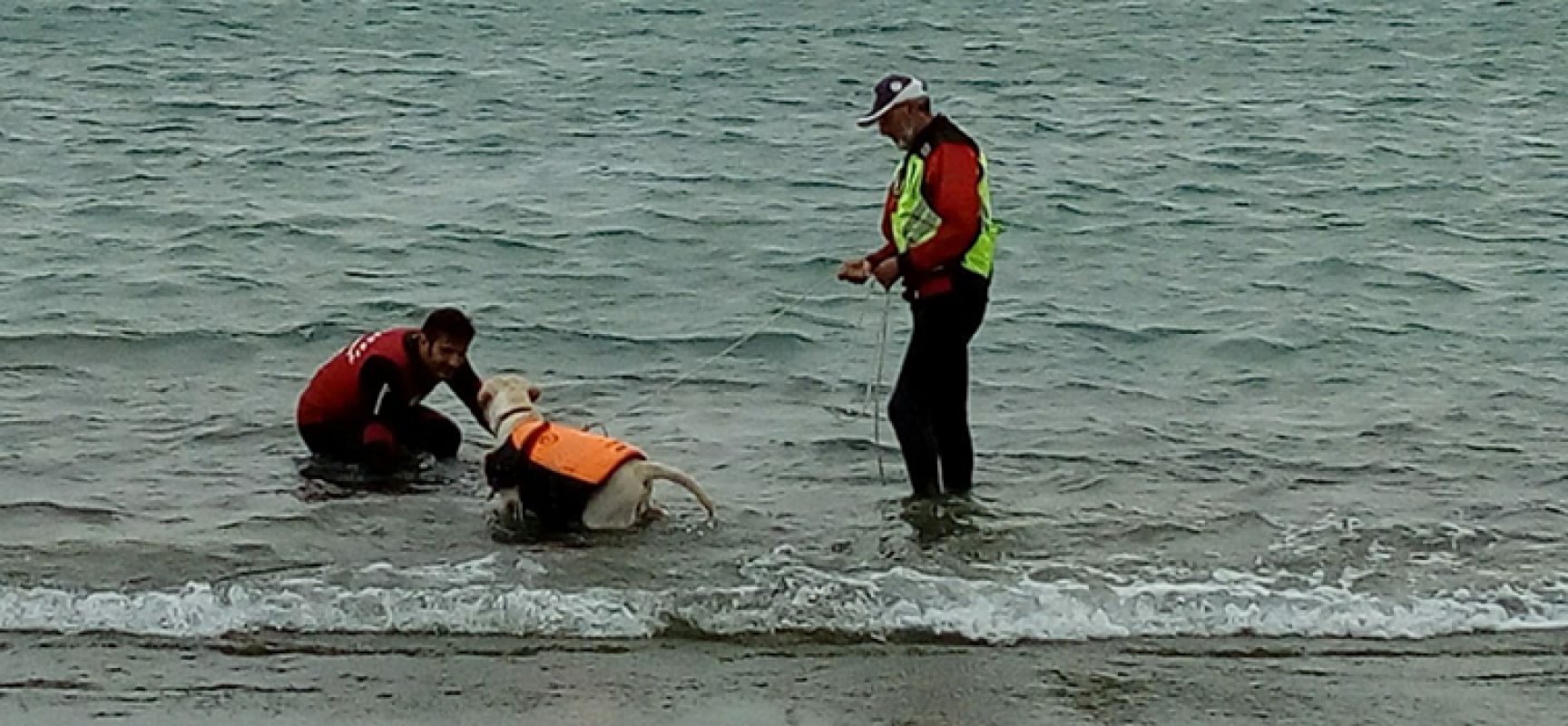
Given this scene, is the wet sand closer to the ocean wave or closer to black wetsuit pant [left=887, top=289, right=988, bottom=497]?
the ocean wave

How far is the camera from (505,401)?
9312 mm

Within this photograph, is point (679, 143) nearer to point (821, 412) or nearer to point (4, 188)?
point (4, 188)

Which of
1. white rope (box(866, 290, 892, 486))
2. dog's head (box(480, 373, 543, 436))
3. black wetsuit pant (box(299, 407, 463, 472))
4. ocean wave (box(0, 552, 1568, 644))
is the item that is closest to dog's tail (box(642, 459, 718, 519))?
dog's head (box(480, 373, 543, 436))

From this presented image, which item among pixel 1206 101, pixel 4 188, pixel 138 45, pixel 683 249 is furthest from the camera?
pixel 138 45

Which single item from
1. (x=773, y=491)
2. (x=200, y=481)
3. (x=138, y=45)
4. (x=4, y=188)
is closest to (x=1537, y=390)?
(x=773, y=491)

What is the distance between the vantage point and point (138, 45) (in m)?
27.7

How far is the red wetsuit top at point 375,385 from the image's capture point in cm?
989

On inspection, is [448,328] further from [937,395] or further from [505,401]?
[937,395]

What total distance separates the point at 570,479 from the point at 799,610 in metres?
1.39

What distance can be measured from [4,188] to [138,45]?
9537mm

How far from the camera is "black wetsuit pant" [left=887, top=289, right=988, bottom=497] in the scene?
9.08 m

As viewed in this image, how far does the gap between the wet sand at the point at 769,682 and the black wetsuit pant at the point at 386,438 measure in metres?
2.49

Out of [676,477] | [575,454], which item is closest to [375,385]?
[575,454]

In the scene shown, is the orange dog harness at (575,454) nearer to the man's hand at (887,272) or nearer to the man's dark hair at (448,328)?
the man's dark hair at (448,328)
